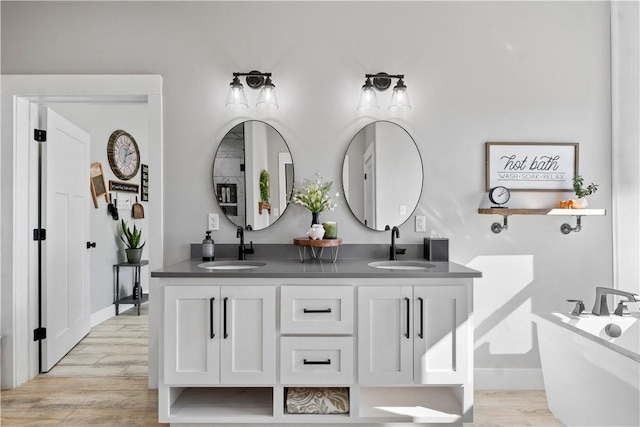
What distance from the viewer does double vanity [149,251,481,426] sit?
6.77 ft

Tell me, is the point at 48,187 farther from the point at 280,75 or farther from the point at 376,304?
the point at 376,304

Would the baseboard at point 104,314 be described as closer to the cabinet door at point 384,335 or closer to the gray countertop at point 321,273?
the gray countertop at point 321,273

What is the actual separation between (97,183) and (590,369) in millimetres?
4566

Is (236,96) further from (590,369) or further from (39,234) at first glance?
(590,369)

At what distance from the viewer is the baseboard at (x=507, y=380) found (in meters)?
2.69

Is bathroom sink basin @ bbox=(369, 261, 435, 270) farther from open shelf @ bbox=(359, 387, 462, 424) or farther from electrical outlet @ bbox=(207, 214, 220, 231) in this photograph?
electrical outlet @ bbox=(207, 214, 220, 231)

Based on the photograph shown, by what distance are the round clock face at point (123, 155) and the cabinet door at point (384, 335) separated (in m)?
3.81

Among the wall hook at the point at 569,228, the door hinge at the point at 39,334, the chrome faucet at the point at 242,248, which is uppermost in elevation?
the wall hook at the point at 569,228

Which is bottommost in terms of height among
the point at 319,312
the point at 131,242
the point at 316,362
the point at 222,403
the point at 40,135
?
the point at 222,403

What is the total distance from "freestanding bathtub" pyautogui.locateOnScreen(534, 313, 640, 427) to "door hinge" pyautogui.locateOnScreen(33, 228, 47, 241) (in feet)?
10.7

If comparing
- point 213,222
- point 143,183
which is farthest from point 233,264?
point 143,183

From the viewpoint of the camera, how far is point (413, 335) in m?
2.07

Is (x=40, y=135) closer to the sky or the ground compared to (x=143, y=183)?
closer to the sky

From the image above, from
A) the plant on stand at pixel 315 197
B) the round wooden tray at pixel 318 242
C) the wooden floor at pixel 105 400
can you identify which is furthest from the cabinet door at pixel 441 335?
the plant on stand at pixel 315 197
